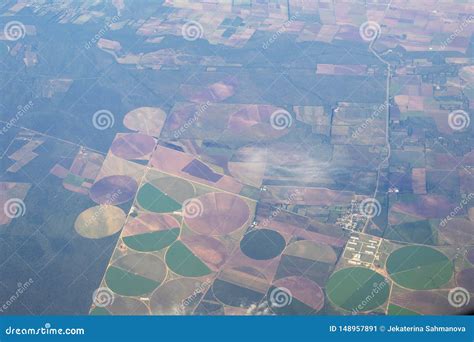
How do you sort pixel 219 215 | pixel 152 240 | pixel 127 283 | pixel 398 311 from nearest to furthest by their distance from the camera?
Answer: pixel 398 311, pixel 127 283, pixel 152 240, pixel 219 215

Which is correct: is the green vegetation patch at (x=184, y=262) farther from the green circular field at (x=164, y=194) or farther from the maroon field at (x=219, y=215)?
the green circular field at (x=164, y=194)

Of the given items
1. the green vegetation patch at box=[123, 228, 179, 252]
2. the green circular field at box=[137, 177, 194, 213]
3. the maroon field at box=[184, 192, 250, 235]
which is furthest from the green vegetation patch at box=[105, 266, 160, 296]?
the green circular field at box=[137, 177, 194, 213]

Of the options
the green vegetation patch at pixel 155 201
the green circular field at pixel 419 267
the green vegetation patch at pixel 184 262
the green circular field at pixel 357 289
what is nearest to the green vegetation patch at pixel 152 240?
the green vegetation patch at pixel 184 262

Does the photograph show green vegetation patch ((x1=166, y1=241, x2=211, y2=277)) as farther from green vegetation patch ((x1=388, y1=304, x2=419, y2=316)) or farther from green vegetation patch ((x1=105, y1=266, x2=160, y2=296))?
green vegetation patch ((x1=388, y1=304, x2=419, y2=316))

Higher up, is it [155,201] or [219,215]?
[155,201]

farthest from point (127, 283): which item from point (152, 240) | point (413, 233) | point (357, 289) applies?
point (413, 233)

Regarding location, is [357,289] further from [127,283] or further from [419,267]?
[127,283]
